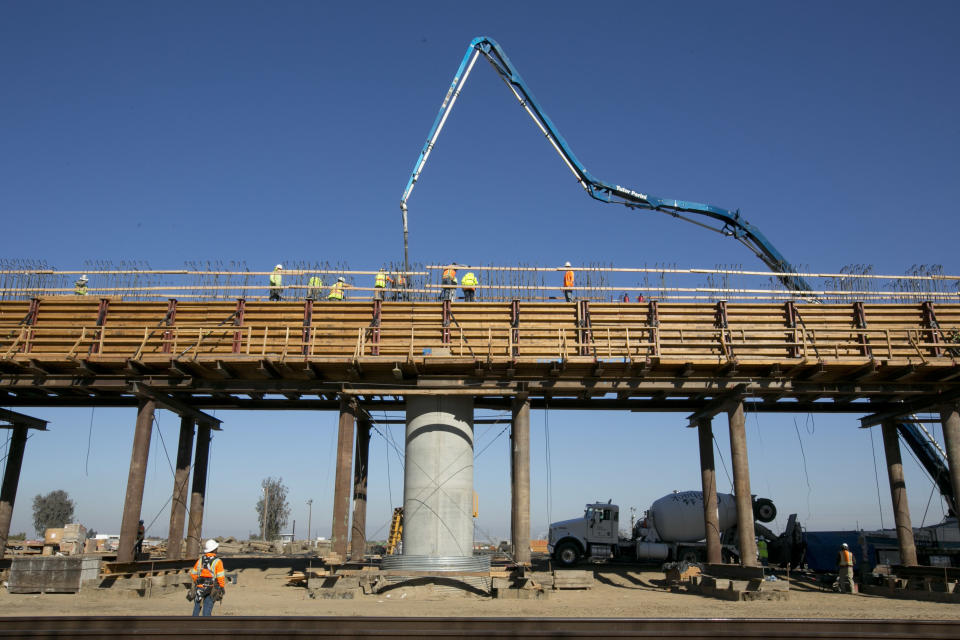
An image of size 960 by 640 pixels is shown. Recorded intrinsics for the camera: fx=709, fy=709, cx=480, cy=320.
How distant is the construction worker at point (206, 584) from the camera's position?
13162 mm

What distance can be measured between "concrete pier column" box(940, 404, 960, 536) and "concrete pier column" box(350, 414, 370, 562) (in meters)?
20.4

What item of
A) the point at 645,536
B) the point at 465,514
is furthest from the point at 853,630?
the point at 645,536

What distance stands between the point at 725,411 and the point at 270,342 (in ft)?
52.1

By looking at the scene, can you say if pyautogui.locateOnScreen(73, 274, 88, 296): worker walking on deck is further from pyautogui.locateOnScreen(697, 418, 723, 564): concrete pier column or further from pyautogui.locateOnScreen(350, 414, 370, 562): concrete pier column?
pyautogui.locateOnScreen(697, 418, 723, 564): concrete pier column

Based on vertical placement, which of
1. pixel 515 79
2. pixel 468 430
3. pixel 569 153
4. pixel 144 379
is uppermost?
pixel 515 79

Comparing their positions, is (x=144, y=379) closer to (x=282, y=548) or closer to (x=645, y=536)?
(x=645, y=536)

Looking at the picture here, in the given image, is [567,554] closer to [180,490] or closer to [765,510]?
[765,510]

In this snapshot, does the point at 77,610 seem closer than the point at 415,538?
Yes

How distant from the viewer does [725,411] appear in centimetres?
2473

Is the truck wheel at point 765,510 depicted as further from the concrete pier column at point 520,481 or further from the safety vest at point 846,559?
the concrete pier column at point 520,481

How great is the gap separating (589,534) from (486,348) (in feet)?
46.7

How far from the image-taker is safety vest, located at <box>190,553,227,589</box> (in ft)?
43.7

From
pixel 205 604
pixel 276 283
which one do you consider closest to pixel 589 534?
pixel 276 283

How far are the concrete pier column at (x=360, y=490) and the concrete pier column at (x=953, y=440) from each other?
20.4 metres
